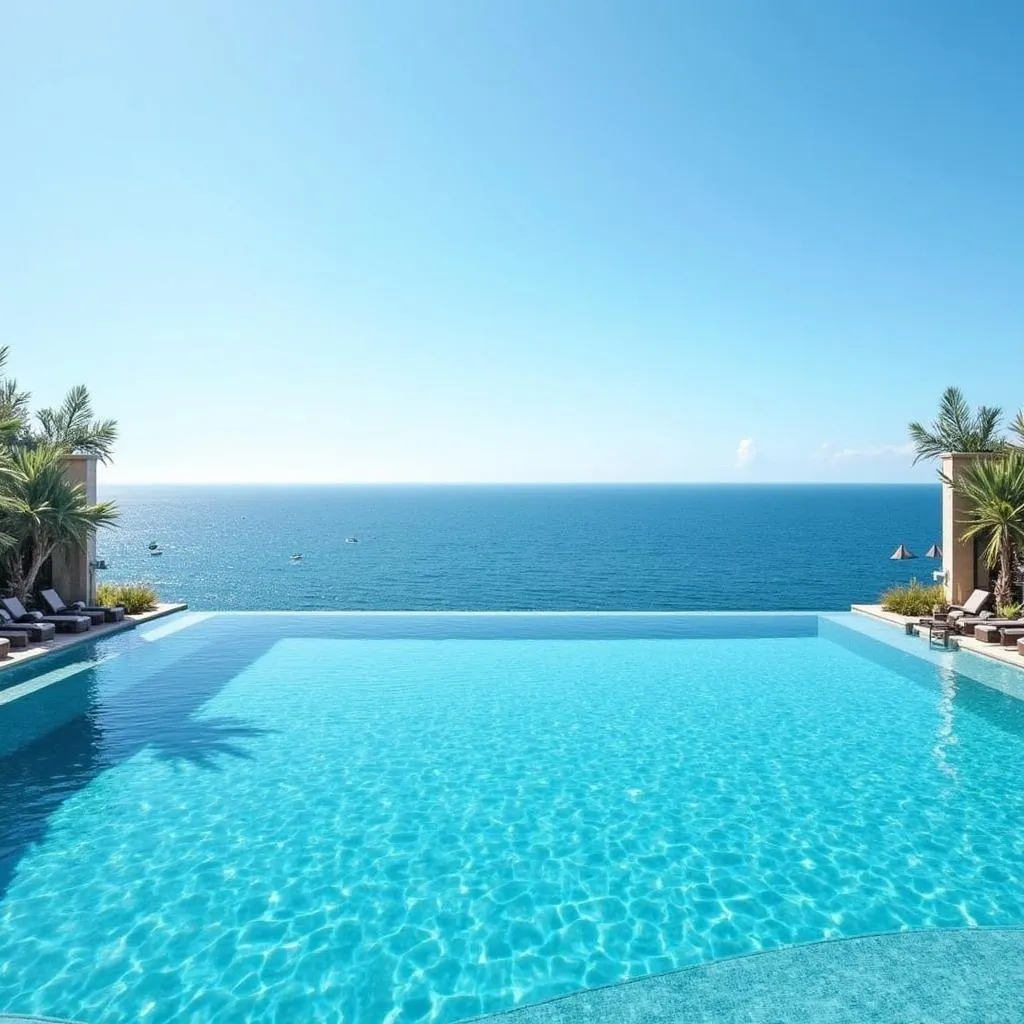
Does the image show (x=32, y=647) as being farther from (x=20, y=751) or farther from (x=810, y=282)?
(x=810, y=282)

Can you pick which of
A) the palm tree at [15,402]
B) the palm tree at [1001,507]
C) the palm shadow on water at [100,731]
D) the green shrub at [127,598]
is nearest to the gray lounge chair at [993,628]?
the palm tree at [1001,507]

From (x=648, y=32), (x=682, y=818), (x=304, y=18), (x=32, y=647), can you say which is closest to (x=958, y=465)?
(x=648, y=32)

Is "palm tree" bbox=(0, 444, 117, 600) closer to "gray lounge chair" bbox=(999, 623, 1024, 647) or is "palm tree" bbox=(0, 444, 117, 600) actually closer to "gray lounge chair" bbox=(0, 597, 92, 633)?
"gray lounge chair" bbox=(0, 597, 92, 633)

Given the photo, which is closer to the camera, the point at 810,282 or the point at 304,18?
the point at 304,18

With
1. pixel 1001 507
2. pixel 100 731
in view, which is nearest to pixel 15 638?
pixel 100 731

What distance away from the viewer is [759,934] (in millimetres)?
4914

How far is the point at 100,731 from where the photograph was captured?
9.25m

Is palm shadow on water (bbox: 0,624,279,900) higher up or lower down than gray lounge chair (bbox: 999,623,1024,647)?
lower down

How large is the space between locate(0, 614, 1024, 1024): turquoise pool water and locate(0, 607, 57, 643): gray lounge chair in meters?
2.54

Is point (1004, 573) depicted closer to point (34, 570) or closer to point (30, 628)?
point (30, 628)

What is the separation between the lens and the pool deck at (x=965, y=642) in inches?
492

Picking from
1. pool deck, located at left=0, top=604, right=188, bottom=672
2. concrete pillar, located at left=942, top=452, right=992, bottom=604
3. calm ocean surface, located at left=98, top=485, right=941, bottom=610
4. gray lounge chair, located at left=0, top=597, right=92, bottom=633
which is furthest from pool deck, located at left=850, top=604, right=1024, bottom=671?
calm ocean surface, located at left=98, top=485, right=941, bottom=610

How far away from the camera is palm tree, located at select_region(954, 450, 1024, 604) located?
48.2 ft

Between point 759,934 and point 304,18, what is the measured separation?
58.2 feet
